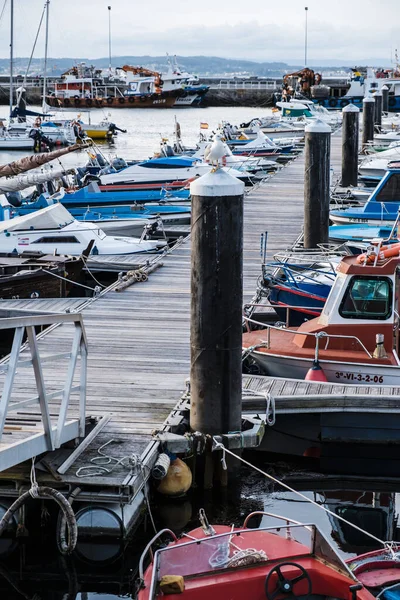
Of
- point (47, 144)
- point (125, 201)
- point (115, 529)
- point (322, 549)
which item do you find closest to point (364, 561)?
point (322, 549)

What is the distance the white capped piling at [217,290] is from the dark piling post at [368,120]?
2691cm

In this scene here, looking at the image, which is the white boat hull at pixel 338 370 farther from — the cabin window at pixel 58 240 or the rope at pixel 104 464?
the cabin window at pixel 58 240

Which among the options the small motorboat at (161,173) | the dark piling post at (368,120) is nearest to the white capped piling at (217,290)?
the small motorboat at (161,173)

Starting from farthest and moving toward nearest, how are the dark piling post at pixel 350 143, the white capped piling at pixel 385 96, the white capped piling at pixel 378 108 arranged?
the white capped piling at pixel 385 96 → the white capped piling at pixel 378 108 → the dark piling post at pixel 350 143

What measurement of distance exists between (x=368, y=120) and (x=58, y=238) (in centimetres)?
1786

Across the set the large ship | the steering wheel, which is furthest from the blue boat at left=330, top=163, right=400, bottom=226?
the large ship

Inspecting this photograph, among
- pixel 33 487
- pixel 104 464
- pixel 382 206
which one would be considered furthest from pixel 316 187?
pixel 33 487

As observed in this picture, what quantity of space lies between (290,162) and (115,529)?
28.4 metres

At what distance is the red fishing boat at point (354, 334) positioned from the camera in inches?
507

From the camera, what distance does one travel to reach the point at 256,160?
116 feet

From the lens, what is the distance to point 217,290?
10609 mm

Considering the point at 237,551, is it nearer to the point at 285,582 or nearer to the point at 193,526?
the point at 285,582

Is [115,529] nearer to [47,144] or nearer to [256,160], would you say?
[256,160]

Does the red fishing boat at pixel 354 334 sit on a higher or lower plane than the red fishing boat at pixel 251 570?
higher
